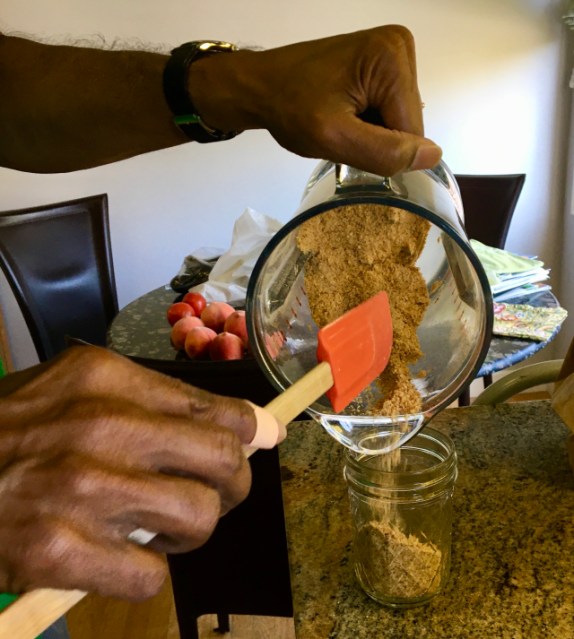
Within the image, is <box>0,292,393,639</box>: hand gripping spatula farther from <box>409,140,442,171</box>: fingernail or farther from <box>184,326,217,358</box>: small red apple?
<box>184,326,217,358</box>: small red apple

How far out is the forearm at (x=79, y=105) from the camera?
2.78ft

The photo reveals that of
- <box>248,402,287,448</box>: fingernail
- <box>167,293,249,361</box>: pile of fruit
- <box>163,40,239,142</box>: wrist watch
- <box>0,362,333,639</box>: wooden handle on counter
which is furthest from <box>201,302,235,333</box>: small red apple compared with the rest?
<box>0,362,333,639</box>: wooden handle on counter

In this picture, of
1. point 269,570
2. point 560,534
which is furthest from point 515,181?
point 560,534

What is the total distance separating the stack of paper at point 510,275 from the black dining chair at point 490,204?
1.62 feet

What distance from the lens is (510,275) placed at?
5.55 feet

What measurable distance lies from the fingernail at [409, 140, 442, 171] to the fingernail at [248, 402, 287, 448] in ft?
0.96

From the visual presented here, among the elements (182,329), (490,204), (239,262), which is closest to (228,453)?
(182,329)

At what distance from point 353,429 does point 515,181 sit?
69.0 inches

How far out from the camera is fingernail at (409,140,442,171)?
1.98 feet

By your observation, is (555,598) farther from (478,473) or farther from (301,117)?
(301,117)

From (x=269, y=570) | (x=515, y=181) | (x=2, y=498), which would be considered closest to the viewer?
(x=2, y=498)

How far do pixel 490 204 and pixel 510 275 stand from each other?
62cm

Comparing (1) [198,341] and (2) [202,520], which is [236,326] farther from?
(2) [202,520]

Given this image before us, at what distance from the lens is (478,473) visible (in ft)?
2.59
